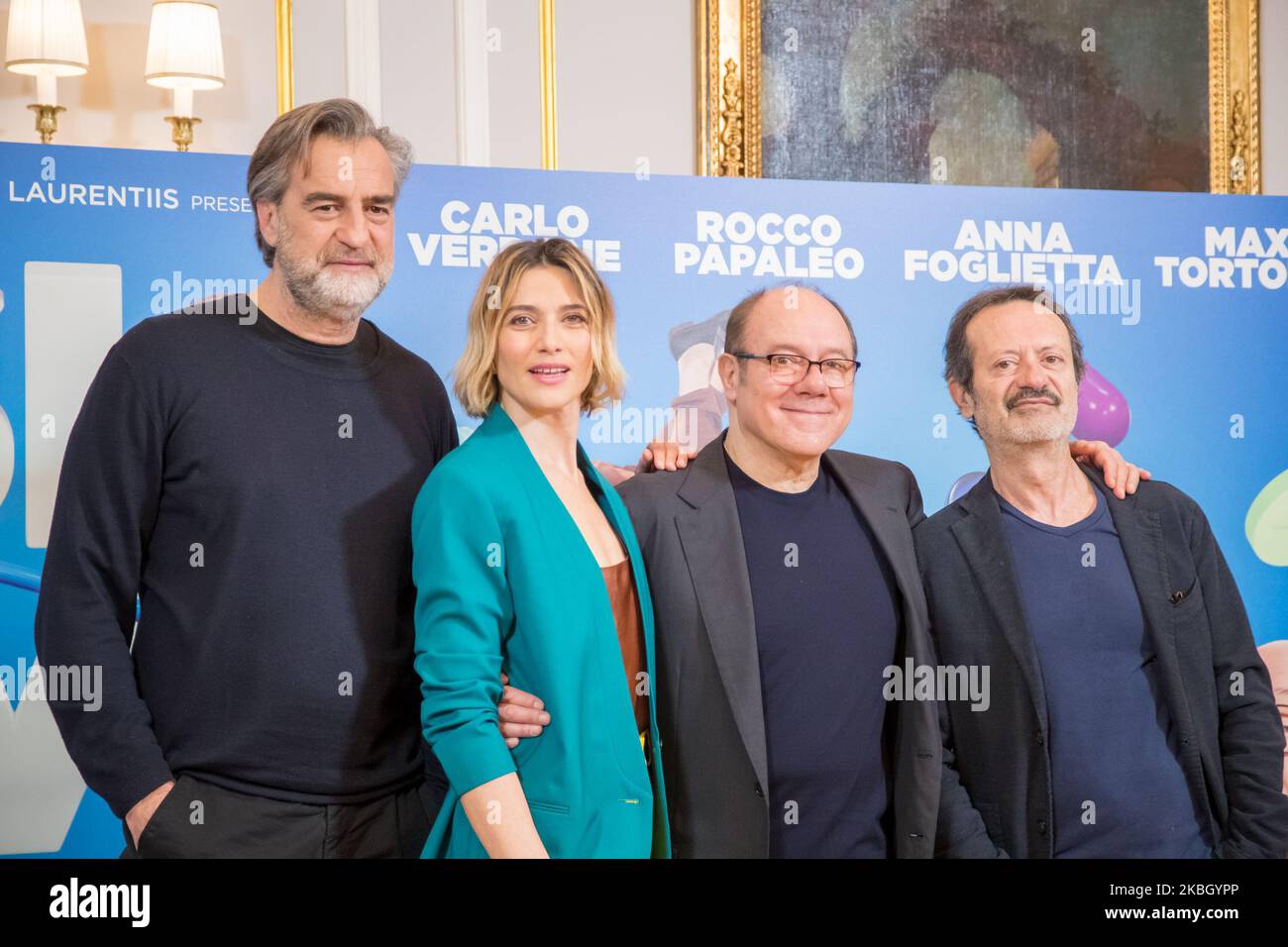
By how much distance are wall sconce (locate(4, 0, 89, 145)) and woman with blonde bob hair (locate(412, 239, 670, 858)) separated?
6.90 ft

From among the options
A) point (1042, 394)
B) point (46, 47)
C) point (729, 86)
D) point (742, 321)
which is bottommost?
point (1042, 394)

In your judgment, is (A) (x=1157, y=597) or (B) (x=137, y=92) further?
(B) (x=137, y=92)

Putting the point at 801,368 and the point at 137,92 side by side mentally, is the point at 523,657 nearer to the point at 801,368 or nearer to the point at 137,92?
the point at 801,368

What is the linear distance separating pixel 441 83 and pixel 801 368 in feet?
7.36

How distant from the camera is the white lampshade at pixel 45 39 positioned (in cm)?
423

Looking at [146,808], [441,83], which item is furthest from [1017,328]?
[441,83]

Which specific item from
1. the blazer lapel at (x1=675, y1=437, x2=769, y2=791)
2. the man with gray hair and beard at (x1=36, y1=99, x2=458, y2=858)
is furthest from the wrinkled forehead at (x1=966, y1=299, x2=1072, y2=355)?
the man with gray hair and beard at (x1=36, y1=99, x2=458, y2=858)

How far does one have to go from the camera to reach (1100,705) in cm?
319

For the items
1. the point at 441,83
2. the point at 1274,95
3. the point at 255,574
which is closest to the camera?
the point at 255,574

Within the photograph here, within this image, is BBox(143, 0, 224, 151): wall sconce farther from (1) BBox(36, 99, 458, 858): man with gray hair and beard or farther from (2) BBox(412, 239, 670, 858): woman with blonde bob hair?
(2) BBox(412, 239, 670, 858): woman with blonde bob hair

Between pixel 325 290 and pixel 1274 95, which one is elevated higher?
pixel 1274 95
